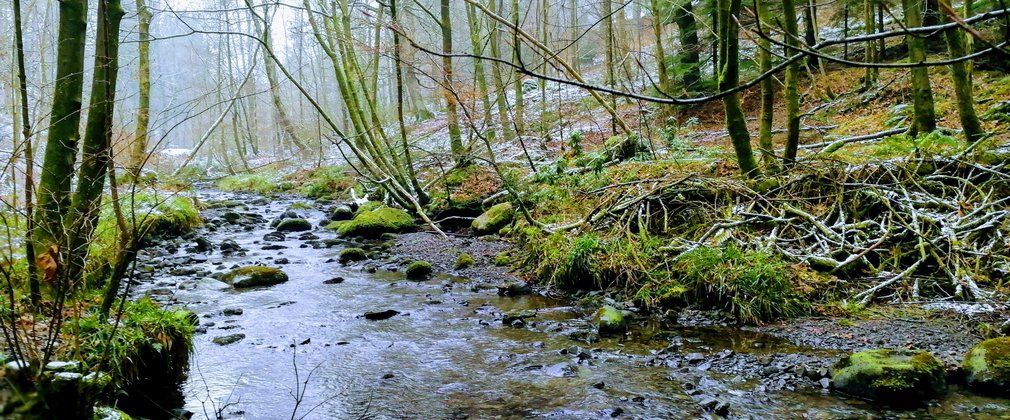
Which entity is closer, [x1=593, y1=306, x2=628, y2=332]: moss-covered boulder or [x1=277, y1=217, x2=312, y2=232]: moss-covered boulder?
[x1=593, y1=306, x2=628, y2=332]: moss-covered boulder

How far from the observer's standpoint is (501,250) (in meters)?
9.90

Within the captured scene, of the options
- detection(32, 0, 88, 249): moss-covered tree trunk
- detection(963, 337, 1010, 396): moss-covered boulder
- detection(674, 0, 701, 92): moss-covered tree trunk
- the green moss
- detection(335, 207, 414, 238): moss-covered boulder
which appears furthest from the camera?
detection(674, 0, 701, 92): moss-covered tree trunk

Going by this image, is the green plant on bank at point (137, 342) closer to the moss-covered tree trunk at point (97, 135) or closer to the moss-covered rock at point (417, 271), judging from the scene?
the moss-covered tree trunk at point (97, 135)

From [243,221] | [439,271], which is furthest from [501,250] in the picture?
[243,221]

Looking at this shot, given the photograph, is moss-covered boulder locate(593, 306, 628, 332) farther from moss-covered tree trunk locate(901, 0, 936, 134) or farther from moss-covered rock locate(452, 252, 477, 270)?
moss-covered tree trunk locate(901, 0, 936, 134)

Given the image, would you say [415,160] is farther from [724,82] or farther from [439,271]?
[724,82]

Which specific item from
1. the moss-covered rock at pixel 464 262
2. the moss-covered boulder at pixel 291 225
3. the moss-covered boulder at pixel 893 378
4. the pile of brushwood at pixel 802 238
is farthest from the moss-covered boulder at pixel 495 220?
the moss-covered boulder at pixel 893 378

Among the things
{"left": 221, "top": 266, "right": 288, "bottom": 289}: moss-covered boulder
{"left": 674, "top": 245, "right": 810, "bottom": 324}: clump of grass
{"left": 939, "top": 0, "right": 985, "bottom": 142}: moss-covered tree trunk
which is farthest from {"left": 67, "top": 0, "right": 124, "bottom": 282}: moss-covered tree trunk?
{"left": 939, "top": 0, "right": 985, "bottom": 142}: moss-covered tree trunk

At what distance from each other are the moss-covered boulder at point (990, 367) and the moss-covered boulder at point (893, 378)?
7.0 inches

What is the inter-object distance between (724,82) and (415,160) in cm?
1261

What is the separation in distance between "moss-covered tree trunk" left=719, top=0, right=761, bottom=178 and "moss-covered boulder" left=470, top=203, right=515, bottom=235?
15.6ft

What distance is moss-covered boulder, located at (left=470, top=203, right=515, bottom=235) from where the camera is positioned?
1138 centimetres

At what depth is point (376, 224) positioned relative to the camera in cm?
1253

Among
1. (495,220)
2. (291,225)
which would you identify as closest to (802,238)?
(495,220)
